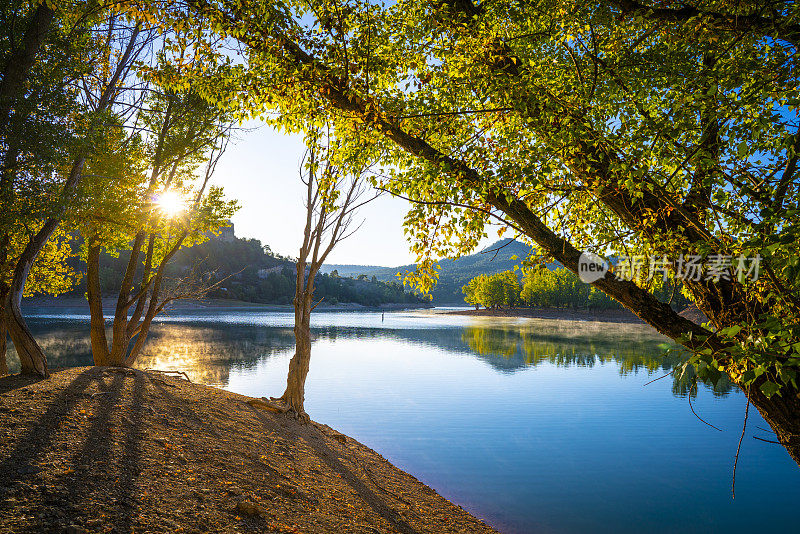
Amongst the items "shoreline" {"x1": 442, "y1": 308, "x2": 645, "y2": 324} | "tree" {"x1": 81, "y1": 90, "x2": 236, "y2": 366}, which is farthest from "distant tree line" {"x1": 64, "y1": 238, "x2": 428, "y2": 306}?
"tree" {"x1": 81, "y1": 90, "x2": 236, "y2": 366}

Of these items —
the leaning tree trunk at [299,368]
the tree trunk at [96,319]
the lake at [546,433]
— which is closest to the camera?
the lake at [546,433]

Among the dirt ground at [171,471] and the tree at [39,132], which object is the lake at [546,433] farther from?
the tree at [39,132]

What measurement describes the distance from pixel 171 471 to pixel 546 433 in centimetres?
1175

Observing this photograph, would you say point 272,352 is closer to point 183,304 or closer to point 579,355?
point 579,355

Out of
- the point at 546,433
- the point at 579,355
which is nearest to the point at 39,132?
the point at 546,433

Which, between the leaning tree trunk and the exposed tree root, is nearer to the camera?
the exposed tree root

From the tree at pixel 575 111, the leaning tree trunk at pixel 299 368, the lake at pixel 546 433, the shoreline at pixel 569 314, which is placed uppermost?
Answer: the tree at pixel 575 111

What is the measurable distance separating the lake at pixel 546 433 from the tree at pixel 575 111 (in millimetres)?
1560

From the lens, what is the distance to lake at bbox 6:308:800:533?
28.8 feet

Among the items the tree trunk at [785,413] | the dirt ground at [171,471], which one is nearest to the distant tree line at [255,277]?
the dirt ground at [171,471]

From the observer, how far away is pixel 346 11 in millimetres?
4551

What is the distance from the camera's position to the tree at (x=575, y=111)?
144 inches

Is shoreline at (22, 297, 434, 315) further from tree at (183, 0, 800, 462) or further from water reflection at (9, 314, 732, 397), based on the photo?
tree at (183, 0, 800, 462)

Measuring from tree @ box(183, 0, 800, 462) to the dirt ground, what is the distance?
10.3 ft
